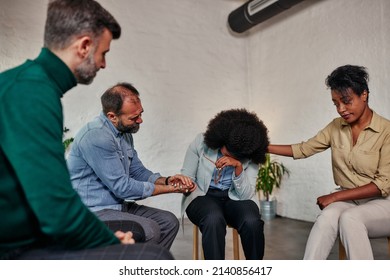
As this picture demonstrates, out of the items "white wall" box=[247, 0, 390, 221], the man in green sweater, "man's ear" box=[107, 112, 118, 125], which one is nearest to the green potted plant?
"white wall" box=[247, 0, 390, 221]

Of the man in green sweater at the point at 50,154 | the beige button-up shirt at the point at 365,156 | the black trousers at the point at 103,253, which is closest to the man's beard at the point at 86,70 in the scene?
the man in green sweater at the point at 50,154

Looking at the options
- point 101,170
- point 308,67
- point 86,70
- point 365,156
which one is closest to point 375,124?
point 365,156

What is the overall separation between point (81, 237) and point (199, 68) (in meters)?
4.22

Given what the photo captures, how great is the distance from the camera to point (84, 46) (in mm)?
1094

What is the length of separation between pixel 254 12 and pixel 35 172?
4267 millimetres

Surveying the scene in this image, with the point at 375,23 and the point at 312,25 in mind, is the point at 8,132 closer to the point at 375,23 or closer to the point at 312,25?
the point at 375,23

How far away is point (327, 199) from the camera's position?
79.4 inches

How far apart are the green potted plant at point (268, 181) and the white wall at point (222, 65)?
0.13 meters

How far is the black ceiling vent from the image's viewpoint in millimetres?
4281

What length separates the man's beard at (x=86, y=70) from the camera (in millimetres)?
1107

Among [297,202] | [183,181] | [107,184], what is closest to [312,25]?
[297,202]

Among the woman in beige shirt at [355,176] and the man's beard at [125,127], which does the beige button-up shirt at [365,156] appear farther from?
the man's beard at [125,127]

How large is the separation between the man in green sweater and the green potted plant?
11.8ft

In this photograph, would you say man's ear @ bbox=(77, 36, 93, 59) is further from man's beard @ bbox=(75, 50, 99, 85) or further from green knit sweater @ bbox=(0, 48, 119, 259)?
green knit sweater @ bbox=(0, 48, 119, 259)
